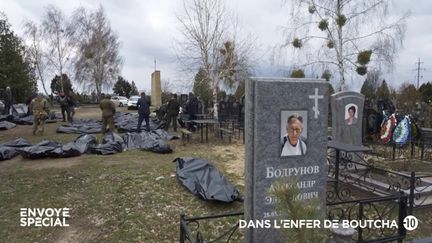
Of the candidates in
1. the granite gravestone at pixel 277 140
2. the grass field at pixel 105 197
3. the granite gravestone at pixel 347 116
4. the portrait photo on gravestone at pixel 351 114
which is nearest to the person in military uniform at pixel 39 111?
the grass field at pixel 105 197

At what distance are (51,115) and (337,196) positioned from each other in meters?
17.0

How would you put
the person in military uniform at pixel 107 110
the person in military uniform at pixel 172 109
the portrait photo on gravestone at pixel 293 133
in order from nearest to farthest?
the portrait photo on gravestone at pixel 293 133, the person in military uniform at pixel 107 110, the person in military uniform at pixel 172 109

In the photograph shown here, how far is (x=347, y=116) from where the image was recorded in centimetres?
888

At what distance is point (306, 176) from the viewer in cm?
396

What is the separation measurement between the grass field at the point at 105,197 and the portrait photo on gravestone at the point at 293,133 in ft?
7.05

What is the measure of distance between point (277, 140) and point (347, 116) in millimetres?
5765

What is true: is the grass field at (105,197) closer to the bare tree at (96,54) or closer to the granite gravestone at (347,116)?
the granite gravestone at (347,116)

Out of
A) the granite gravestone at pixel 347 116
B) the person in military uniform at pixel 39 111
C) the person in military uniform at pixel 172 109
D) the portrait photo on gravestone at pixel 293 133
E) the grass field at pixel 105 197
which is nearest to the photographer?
the portrait photo on gravestone at pixel 293 133

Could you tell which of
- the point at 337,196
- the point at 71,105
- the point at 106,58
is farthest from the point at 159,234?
the point at 106,58

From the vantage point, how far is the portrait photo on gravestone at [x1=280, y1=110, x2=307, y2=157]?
3752mm

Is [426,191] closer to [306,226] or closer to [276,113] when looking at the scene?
[276,113]

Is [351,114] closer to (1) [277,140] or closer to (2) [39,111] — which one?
(1) [277,140]

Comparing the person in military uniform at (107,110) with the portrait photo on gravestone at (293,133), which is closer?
the portrait photo on gravestone at (293,133)

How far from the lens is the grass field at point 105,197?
17.0 feet
